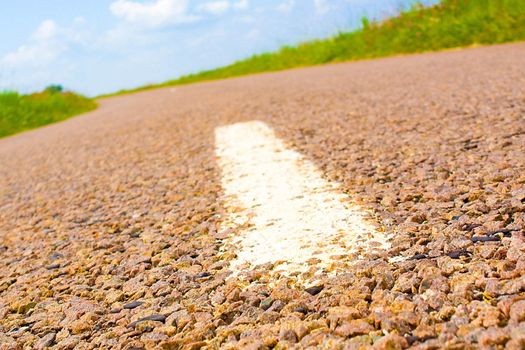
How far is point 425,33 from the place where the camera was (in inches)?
528

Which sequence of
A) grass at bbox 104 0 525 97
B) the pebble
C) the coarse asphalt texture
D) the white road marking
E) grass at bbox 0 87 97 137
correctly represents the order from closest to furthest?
the coarse asphalt texture, the pebble, the white road marking, grass at bbox 104 0 525 97, grass at bbox 0 87 97 137

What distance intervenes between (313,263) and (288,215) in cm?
50

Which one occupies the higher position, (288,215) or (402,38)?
(402,38)

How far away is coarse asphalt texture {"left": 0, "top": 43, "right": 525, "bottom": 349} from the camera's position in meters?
1.38

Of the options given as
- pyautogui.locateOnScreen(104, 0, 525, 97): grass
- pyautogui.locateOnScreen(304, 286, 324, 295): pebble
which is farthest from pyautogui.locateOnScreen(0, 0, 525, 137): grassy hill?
pyautogui.locateOnScreen(304, 286, 324, 295): pebble

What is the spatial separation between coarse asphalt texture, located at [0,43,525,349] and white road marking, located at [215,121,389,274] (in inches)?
2.8

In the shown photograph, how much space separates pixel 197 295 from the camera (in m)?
1.70

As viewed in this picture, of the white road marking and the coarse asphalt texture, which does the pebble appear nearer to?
the coarse asphalt texture

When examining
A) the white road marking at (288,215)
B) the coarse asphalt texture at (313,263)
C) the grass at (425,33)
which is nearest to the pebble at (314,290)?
the coarse asphalt texture at (313,263)

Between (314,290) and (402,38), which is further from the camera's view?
(402,38)

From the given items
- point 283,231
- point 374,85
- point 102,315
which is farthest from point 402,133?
point 374,85

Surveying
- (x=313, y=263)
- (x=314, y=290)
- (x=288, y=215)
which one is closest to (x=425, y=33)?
(x=288, y=215)

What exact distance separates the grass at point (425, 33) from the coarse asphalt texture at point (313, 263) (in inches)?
324

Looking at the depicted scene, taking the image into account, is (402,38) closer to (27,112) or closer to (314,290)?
(27,112)
